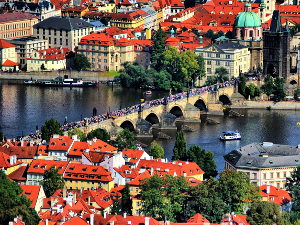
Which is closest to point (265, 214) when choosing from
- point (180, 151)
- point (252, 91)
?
point (180, 151)

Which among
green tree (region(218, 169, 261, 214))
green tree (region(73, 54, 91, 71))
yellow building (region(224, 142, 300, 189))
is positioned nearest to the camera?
green tree (region(218, 169, 261, 214))

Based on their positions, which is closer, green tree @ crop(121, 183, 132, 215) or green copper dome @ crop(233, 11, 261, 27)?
green tree @ crop(121, 183, 132, 215)

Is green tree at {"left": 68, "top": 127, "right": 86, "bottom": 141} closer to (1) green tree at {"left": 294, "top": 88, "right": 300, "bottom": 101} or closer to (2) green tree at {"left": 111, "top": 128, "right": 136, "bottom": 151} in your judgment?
(2) green tree at {"left": 111, "top": 128, "right": 136, "bottom": 151}

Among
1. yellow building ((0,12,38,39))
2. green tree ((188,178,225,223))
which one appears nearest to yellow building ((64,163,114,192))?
green tree ((188,178,225,223))

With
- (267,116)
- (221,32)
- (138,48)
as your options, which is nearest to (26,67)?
(138,48)

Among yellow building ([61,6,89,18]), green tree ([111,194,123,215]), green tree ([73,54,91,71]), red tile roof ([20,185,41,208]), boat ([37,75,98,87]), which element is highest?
yellow building ([61,6,89,18])

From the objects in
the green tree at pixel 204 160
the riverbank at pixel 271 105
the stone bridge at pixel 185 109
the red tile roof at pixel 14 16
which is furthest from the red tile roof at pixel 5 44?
the green tree at pixel 204 160

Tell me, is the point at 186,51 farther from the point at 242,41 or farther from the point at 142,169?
the point at 142,169

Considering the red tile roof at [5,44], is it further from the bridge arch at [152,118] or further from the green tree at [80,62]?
the bridge arch at [152,118]
